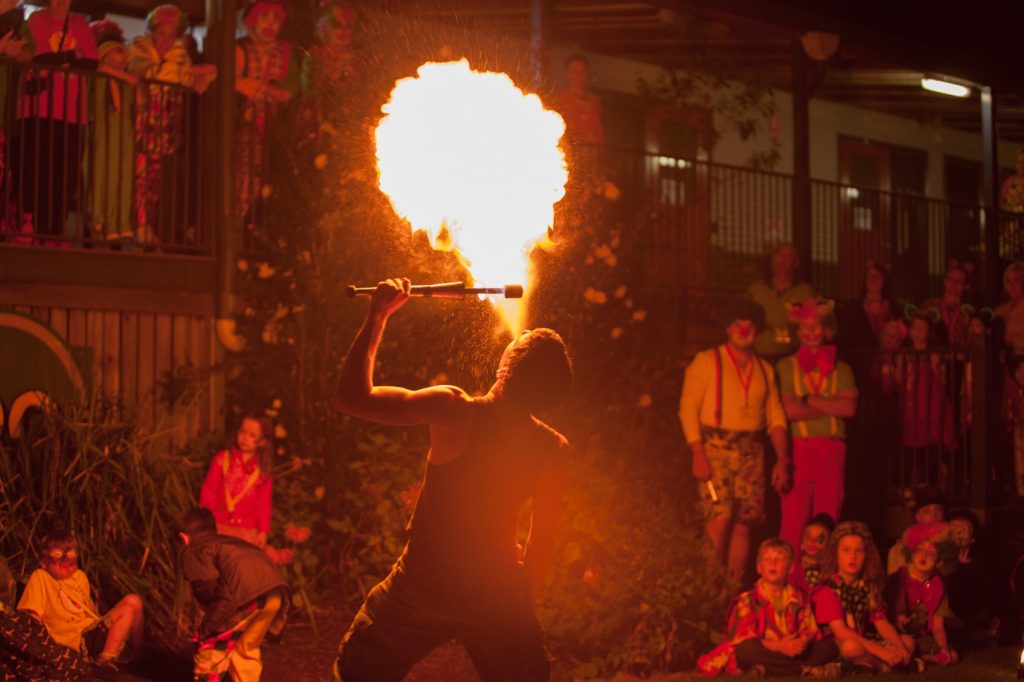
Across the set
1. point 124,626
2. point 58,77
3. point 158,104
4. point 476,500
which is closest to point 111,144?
point 158,104

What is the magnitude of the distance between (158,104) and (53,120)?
899 millimetres

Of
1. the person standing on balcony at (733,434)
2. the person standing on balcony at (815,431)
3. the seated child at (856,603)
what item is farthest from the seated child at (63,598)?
the person standing on balcony at (815,431)

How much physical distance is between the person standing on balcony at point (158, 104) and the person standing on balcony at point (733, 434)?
4.19 metres

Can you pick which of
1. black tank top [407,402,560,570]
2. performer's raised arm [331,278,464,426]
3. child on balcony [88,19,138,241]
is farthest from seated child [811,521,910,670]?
child on balcony [88,19,138,241]

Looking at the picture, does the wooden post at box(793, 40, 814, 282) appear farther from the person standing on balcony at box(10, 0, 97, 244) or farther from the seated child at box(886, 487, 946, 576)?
the person standing on balcony at box(10, 0, 97, 244)

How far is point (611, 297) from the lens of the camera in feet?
35.2

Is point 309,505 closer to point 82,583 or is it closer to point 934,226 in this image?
point 82,583

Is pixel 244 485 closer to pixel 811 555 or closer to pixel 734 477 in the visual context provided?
pixel 734 477

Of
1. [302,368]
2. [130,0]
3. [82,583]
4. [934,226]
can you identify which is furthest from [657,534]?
[934,226]

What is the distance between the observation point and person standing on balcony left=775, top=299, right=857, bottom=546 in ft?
35.0

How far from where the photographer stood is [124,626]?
26.5ft

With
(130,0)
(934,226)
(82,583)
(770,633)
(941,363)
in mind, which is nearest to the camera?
(82,583)

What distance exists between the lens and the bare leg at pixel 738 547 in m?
10.2

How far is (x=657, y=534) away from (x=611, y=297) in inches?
87.1
